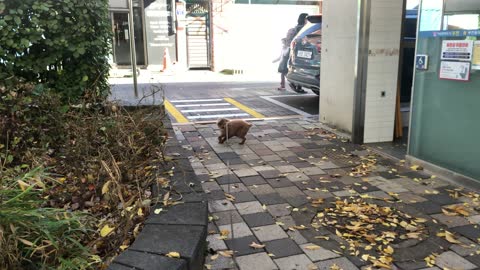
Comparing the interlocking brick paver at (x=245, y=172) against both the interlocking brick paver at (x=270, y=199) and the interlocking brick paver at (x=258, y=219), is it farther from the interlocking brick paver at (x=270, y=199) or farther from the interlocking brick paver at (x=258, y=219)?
the interlocking brick paver at (x=258, y=219)

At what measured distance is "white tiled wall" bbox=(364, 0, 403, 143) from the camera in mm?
5418

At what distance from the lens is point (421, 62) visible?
14.9 feet

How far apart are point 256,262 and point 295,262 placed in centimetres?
26

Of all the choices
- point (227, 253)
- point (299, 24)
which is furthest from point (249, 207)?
point (299, 24)

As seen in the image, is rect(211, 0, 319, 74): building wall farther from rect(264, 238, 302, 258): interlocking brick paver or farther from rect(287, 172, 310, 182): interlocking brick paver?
rect(264, 238, 302, 258): interlocking brick paver

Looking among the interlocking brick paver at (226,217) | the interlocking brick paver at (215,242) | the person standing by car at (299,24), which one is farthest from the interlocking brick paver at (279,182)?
the person standing by car at (299,24)

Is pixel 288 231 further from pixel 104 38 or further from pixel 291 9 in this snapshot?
pixel 291 9

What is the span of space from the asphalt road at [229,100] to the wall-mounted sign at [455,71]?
11.7ft

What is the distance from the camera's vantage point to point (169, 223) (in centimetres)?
240

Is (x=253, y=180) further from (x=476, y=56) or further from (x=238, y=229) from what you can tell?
(x=476, y=56)

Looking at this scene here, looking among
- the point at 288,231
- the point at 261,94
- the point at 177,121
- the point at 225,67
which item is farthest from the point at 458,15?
the point at 225,67

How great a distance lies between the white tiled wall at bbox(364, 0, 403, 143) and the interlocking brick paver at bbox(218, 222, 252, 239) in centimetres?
299

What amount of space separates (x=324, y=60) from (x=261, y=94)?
154 inches

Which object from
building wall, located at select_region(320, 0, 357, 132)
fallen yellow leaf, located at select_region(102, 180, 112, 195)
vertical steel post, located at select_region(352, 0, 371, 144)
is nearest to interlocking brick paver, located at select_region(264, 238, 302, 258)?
fallen yellow leaf, located at select_region(102, 180, 112, 195)
